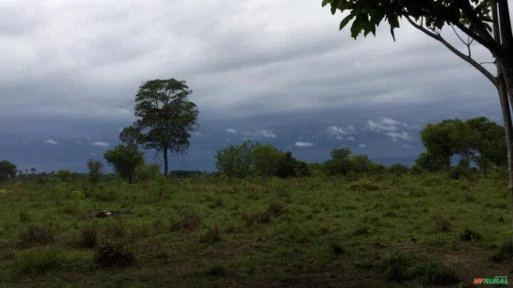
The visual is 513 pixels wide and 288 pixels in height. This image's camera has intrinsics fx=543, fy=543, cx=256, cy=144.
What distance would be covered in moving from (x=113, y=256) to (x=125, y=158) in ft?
103

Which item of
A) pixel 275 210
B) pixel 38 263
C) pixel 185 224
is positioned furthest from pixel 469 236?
pixel 38 263

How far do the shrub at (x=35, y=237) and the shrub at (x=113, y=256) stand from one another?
303 cm

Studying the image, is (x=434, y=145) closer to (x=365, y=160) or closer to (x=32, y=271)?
(x=365, y=160)

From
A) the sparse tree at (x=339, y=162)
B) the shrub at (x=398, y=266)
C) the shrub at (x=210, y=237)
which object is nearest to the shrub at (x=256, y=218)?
the shrub at (x=210, y=237)

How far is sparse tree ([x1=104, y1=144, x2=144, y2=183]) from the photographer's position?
38881mm

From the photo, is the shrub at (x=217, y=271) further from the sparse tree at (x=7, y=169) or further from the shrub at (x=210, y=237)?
the sparse tree at (x=7, y=169)

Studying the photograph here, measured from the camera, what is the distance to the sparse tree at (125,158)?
128 feet

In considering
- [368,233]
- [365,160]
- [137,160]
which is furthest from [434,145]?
[368,233]

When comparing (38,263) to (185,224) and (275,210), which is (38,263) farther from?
(275,210)

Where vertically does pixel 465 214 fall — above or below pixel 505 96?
below

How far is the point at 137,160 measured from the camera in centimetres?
3975

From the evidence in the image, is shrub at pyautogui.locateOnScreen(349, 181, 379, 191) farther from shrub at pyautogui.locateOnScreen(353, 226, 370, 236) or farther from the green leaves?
the green leaves

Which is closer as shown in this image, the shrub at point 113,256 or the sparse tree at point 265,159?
the shrub at point 113,256

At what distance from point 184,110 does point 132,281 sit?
35.1 metres
